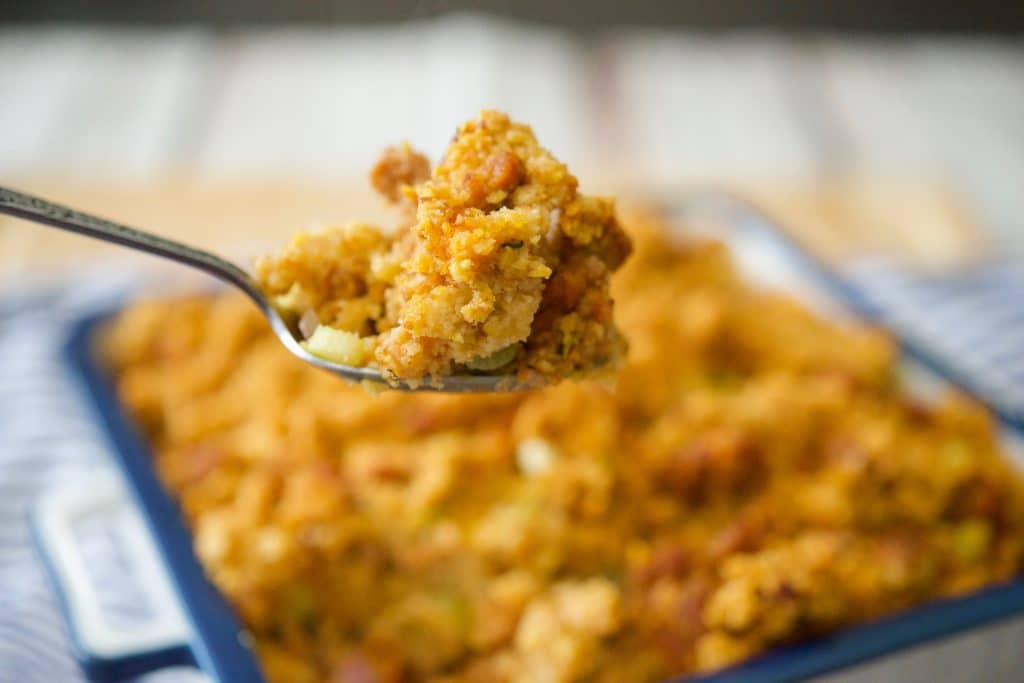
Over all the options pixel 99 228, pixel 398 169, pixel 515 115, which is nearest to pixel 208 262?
pixel 99 228

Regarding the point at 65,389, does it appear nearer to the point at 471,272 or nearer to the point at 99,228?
the point at 99,228

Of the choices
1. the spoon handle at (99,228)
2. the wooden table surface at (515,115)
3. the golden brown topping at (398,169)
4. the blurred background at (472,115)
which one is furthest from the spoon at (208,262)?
the wooden table surface at (515,115)

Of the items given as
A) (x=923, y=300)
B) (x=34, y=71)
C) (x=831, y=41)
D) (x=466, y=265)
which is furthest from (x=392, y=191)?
(x=831, y=41)

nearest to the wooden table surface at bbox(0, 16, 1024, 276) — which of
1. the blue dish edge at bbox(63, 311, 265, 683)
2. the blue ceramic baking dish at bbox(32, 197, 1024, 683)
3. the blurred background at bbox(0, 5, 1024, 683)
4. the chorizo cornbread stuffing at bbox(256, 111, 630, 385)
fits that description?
the blurred background at bbox(0, 5, 1024, 683)

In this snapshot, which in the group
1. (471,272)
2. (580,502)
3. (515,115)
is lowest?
(580,502)

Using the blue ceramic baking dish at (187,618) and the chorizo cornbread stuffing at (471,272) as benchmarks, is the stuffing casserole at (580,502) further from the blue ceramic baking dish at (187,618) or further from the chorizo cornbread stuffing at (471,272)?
the chorizo cornbread stuffing at (471,272)

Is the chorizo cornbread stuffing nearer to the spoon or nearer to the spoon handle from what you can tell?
the spoon
